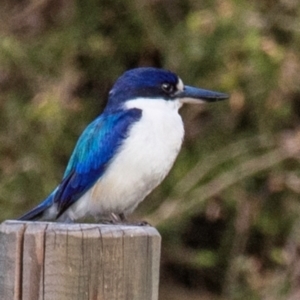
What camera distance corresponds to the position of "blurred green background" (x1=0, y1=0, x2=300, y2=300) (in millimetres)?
5676

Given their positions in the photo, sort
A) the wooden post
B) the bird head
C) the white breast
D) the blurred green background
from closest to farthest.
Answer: the wooden post, the white breast, the bird head, the blurred green background

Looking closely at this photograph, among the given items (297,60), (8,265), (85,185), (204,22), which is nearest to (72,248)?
(8,265)

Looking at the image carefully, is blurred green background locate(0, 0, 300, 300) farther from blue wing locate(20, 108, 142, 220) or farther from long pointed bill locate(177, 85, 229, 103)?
blue wing locate(20, 108, 142, 220)

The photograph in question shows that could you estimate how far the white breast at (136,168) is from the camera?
4293 mm

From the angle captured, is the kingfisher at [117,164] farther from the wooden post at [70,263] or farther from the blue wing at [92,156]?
the wooden post at [70,263]

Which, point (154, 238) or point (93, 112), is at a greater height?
point (154, 238)

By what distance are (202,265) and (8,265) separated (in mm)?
4039

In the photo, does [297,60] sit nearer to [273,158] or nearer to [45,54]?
[273,158]

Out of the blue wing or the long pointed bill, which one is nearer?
the blue wing

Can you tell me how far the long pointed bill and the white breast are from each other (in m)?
0.23

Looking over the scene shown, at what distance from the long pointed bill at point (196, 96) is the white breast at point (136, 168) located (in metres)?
0.23

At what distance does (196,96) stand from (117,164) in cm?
61

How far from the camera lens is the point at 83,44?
20.5ft

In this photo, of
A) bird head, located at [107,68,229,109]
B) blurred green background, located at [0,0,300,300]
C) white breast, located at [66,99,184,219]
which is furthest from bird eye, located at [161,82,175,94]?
blurred green background, located at [0,0,300,300]
